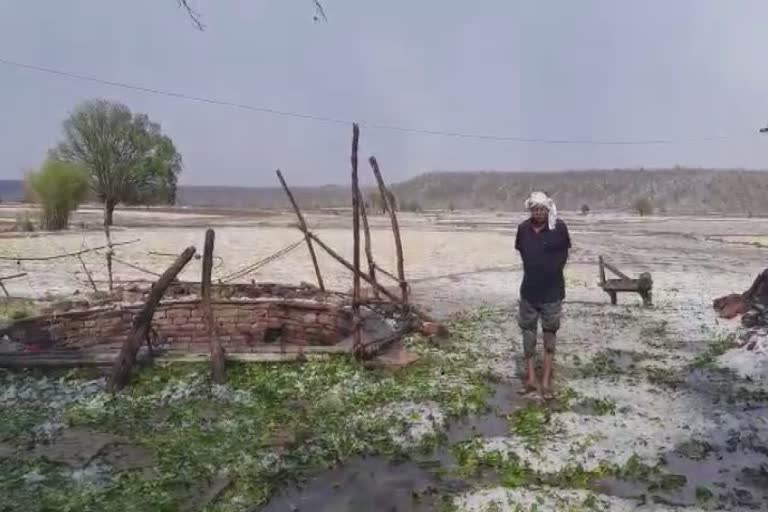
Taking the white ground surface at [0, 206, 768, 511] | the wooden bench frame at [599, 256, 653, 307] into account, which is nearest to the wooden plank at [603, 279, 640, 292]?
the wooden bench frame at [599, 256, 653, 307]

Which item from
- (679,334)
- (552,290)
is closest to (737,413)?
(552,290)

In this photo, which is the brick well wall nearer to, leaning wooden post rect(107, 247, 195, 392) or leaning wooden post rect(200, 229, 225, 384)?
leaning wooden post rect(200, 229, 225, 384)

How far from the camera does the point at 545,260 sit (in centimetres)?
718

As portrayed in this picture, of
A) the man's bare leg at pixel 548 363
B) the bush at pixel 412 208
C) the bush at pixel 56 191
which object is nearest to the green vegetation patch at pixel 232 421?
the man's bare leg at pixel 548 363

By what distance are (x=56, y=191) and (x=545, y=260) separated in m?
32.8

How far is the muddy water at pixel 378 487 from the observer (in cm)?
496

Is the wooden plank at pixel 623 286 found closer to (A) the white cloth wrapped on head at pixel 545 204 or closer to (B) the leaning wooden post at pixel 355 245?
(B) the leaning wooden post at pixel 355 245

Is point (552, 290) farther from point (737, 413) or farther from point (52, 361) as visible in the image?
point (52, 361)

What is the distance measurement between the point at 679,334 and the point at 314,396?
5.91 meters

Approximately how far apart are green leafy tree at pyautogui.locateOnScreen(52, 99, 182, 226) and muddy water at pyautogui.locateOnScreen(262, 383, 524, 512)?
3964 centimetres

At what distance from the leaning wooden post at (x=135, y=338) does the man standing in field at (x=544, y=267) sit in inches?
143

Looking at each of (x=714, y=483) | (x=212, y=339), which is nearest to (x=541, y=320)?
(x=714, y=483)

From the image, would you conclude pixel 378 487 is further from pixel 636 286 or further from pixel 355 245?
pixel 636 286

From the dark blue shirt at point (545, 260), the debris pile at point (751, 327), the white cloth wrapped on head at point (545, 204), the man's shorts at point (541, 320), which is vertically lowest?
the debris pile at point (751, 327)
